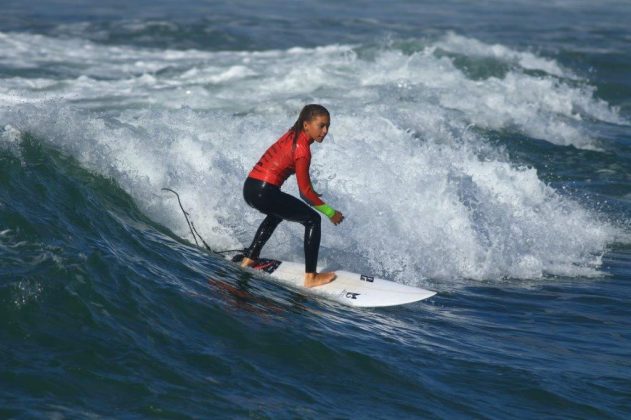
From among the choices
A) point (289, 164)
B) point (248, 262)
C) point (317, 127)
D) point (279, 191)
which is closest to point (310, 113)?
point (317, 127)

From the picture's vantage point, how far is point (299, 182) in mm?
8164

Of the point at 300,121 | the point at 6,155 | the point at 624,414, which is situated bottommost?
the point at 624,414

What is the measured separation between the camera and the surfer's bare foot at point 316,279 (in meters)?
8.82

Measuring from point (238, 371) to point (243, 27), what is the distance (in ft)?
77.6

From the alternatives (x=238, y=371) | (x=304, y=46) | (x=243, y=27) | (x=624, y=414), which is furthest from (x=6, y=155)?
(x=243, y=27)

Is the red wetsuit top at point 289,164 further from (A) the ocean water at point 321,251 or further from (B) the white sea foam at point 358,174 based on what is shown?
(B) the white sea foam at point 358,174

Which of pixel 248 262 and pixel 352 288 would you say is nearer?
pixel 352 288

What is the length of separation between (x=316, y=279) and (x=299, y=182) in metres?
1.09

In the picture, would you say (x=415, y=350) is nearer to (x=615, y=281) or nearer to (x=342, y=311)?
(x=342, y=311)

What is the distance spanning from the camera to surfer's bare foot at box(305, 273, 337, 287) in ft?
28.9

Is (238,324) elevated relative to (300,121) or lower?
lower

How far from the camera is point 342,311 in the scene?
8.46 metres

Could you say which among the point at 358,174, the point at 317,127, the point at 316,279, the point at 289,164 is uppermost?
the point at 317,127

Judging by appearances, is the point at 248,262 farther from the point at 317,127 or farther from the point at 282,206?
the point at 317,127
